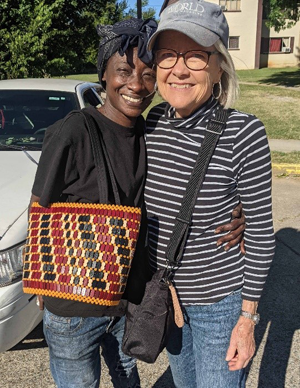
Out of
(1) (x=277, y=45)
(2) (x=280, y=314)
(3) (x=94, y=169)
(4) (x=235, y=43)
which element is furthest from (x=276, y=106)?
(1) (x=277, y=45)

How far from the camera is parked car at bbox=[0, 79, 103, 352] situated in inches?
101

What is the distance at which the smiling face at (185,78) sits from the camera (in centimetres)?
165

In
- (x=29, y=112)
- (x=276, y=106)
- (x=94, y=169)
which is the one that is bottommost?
(x=276, y=106)

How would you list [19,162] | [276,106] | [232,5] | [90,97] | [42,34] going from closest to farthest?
1. [19,162]
2. [90,97]
3. [42,34]
4. [276,106]
5. [232,5]

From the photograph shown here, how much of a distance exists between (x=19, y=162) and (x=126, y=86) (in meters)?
1.96

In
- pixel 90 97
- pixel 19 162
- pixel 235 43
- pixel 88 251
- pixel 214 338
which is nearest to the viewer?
pixel 88 251

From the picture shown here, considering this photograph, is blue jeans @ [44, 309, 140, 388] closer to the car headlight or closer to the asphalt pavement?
the car headlight

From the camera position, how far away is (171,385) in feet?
9.21

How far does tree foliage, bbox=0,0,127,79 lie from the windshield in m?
5.86

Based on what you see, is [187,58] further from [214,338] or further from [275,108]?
[275,108]

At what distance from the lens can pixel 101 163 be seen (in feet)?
5.16

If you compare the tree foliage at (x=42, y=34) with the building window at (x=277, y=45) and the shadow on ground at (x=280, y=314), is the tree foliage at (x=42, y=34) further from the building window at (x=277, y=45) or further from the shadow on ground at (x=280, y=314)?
the building window at (x=277, y=45)

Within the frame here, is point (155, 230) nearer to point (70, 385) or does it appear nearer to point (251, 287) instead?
point (251, 287)

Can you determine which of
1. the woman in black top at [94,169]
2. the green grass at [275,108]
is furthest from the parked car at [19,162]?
the green grass at [275,108]
